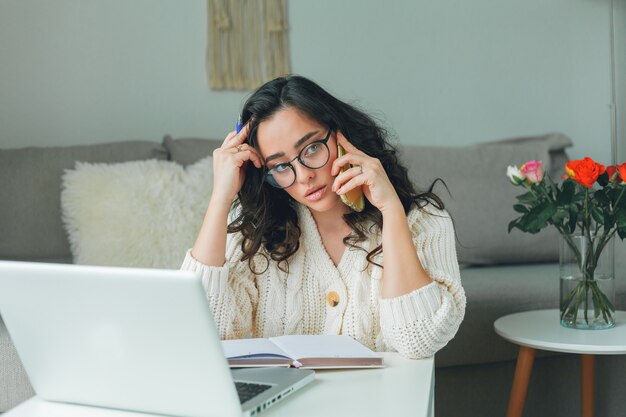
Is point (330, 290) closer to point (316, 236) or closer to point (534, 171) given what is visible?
point (316, 236)

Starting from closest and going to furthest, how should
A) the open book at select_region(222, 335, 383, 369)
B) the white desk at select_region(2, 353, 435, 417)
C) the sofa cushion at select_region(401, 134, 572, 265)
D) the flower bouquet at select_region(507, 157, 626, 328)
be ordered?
the white desk at select_region(2, 353, 435, 417) < the open book at select_region(222, 335, 383, 369) < the flower bouquet at select_region(507, 157, 626, 328) < the sofa cushion at select_region(401, 134, 572, 265)

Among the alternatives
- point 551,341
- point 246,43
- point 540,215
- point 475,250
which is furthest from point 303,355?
point 246,43

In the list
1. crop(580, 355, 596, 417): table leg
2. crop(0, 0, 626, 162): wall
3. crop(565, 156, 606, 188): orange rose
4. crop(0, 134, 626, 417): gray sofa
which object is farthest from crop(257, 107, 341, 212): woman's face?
crop(0, 0, 626, 162): wall

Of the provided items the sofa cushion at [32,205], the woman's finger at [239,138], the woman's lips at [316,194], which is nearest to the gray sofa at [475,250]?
the sofa cushion at [32,205]

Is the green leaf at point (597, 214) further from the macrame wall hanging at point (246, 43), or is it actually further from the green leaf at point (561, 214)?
the macrame wall hanging at point (246, 43)

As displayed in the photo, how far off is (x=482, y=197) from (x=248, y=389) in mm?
1920

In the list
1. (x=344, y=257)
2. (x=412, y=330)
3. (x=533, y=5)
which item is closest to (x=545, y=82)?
(x=533, y=5)

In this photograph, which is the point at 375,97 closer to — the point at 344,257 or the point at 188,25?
the point at 188,25

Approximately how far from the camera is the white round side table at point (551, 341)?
6.25ft

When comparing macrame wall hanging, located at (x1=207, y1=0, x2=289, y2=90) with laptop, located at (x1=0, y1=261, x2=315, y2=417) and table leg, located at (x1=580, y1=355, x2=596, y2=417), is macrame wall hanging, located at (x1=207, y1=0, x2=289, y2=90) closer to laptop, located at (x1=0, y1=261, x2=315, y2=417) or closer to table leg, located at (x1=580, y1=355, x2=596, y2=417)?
table leg, located at (x1=580, y1=355, x2=596, y2=417)

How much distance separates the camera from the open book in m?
1.23

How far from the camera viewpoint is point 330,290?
63.4 inches

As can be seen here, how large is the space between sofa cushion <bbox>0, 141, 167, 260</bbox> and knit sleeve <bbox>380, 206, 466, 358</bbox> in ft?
4.97

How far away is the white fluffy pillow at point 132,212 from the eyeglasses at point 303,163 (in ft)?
3.48
